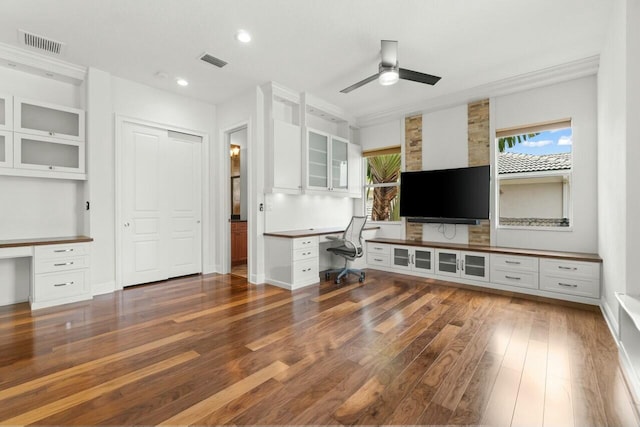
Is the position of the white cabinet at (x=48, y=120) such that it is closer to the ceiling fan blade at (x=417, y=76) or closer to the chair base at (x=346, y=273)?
the chair base at (x=346, y=273)

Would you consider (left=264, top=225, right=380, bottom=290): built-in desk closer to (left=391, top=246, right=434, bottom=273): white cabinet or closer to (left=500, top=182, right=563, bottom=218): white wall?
(left=391, top=246, right=434, bottom=273): white cabinet

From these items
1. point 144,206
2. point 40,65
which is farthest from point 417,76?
point 40,65

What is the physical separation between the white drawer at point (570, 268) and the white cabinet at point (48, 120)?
19.9 ft

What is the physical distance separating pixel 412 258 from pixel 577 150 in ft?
8.63

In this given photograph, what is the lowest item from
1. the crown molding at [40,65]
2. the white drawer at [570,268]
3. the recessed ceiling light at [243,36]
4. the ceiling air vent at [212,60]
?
the white drawer at [570,268]

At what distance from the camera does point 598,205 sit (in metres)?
3.79

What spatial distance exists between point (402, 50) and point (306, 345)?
3340 millimetres

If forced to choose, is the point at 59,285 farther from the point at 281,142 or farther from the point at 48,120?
the point at 281,142

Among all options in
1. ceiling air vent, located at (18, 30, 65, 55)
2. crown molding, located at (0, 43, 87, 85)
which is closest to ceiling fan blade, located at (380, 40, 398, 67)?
ceiling air vent, located at (18, 30, 65, 55)

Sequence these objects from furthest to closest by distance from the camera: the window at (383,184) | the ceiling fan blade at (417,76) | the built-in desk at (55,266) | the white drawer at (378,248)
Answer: the window at (383,184)
the white drawer at (378,248)
the ceiling fan blade at (417,76)
the built-in desk at (55,266)

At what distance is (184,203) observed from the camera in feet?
16.2

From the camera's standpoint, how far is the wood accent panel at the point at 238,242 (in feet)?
20.5

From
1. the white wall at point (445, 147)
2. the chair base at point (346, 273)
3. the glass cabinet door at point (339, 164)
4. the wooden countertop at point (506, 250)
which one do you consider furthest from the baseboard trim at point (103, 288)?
the white wall at point (445, 147)

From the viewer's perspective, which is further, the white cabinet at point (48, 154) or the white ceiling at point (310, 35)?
the white cabinet at point (48, 154)
